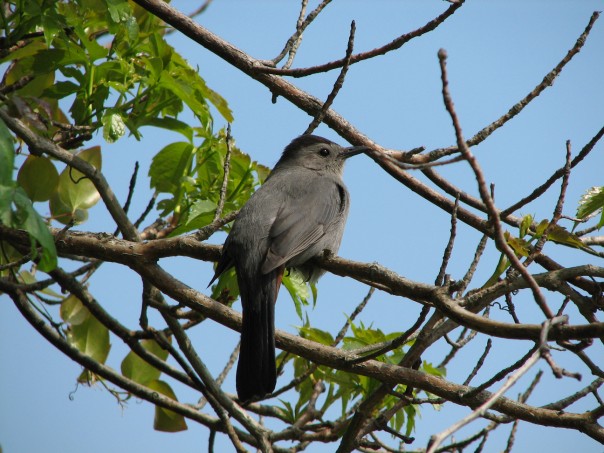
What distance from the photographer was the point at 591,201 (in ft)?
11.0

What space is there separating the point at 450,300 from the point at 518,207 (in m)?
0.74

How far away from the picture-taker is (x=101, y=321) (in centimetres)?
506

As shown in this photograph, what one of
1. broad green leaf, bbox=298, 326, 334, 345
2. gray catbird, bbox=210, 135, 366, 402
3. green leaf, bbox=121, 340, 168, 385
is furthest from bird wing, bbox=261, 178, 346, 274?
green leaf, bbox=121, 340, 168, 385

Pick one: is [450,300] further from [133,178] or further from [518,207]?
[133,178]

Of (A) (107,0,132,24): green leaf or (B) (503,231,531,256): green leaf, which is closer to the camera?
(B) (503,231,531,256): green leaf

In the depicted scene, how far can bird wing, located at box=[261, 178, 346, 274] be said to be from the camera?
468cm

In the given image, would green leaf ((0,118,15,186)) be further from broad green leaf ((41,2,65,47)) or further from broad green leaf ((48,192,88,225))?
broad green leaf ((48,192,88,225))

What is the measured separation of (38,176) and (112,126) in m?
1.23

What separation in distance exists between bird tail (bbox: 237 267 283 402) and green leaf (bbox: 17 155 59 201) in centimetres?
171

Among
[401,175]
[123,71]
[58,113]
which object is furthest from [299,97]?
[58,113]

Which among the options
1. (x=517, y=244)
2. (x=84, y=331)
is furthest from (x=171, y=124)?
(x=517, y=244)

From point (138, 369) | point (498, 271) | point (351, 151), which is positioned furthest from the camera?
point (351, 151)

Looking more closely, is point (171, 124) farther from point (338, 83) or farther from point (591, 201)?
point (591, 201)

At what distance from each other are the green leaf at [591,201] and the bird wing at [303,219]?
187 centimetres
